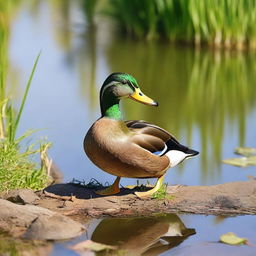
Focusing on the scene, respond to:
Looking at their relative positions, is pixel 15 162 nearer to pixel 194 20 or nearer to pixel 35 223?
pixel 35 223

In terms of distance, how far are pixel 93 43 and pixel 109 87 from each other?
7.54 m

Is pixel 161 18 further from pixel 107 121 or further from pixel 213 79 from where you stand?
pixel 107 121

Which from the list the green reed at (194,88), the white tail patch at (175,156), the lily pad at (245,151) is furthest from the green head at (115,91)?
the lily pad at (245,151)

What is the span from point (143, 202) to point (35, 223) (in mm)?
850

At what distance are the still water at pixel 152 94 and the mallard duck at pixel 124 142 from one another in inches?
16.5

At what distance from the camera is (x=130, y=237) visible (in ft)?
14.5

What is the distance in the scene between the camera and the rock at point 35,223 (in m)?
4.25

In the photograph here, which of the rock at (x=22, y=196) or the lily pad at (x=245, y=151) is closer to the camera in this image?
the rock at (x=22, y=196)

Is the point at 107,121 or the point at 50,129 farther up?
the point at 107,121

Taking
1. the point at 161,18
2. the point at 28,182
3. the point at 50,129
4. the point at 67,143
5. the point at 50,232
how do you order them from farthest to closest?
the point at 161,18 → the point at 50,129 → the point at 67,143 → the point at 28,182 → the point at 50,232

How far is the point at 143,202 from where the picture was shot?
15.9 ft

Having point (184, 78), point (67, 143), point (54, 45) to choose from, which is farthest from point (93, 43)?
point (67, 143)

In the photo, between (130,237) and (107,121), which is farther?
(107,121)

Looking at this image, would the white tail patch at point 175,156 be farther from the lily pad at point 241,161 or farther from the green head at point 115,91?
the lily pad at point 241,161
